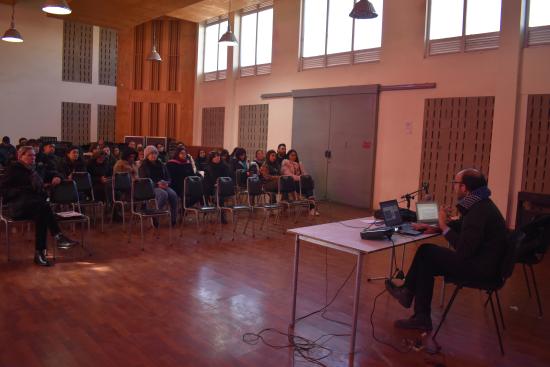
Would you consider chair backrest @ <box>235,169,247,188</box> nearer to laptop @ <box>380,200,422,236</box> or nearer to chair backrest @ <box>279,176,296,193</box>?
chair backrest @ <box>279,176,296,193</box>

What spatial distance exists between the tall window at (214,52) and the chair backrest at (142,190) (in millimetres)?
8414

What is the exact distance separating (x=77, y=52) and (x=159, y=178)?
927 centimetres

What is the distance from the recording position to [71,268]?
197 inches

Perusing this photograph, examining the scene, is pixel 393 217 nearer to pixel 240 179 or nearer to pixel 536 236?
pixel 536 236

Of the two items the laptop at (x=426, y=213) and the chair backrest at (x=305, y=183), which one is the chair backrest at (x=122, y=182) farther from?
the laptop at (x=426, y=213)

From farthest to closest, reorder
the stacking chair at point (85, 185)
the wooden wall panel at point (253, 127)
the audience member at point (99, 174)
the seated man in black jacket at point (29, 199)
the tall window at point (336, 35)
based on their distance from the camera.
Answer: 1. the wooden wall panel at point (253, 127)
2. the tall window at point (336, 35)
3. the audience member at point (99, 174)
4. the stacking chair at point (85, 185)
5. the seated man in black jacket at point (29, 199)

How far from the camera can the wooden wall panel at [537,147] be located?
7633mm

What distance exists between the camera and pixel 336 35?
35.8 feet

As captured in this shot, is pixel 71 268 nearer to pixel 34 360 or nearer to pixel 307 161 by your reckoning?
pixel 34 360

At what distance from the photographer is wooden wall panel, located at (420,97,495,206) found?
27.3 ft

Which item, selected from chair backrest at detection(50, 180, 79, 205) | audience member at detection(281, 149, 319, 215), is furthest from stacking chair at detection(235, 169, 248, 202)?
chair backrest at detection(50, 180, 79, 205)

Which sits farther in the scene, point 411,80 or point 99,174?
point 411,80

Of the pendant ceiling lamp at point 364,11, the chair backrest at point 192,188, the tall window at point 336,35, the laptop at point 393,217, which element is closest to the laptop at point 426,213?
the laptop at point 393,217

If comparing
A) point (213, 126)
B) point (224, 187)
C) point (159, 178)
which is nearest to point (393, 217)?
point (224, 187)
